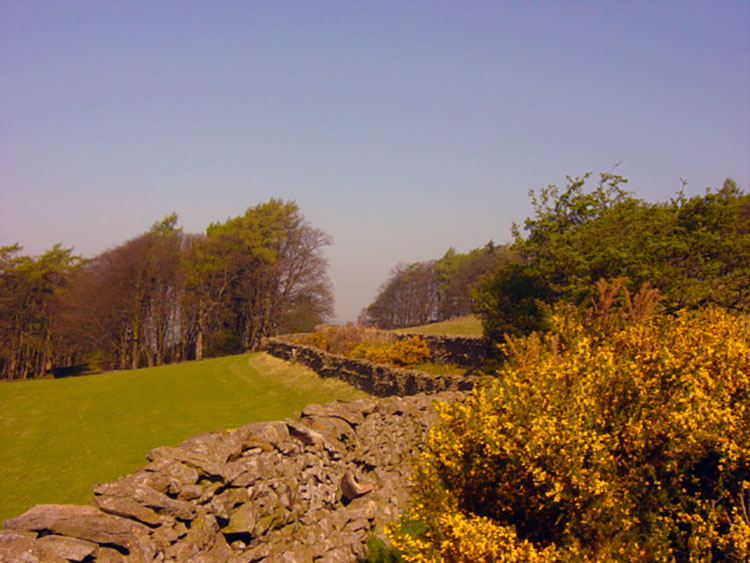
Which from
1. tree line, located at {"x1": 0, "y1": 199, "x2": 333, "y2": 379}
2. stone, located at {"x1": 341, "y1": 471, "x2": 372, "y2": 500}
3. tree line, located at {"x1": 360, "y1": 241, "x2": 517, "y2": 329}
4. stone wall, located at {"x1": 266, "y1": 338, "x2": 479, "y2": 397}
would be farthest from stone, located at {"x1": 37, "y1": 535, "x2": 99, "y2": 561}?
tree line, located at {"x1": 360, "y1": 241, "x2": 517, "y2": 329}

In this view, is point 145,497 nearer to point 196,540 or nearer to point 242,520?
point 196,540

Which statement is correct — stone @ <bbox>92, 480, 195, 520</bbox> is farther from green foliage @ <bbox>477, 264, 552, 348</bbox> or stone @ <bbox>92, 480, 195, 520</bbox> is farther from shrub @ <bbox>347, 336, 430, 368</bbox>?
green foliage @ <bbox>477, 264, 552, 348</bbox>

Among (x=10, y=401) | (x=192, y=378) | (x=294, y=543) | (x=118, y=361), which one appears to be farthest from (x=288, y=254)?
(x=294, y=543)

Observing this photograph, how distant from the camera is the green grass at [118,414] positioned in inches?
530

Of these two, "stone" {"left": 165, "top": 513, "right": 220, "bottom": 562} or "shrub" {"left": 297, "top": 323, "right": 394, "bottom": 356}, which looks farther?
"shrub" {"left": 297, "top": 323, "right": 394, "bottom": 356}

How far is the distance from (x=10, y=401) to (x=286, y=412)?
15752 mm

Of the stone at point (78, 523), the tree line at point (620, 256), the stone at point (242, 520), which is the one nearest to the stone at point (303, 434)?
the stone at point (242, 520)

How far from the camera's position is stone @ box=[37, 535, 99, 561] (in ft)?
16.0

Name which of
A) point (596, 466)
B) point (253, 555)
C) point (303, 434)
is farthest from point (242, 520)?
point (596, 466)

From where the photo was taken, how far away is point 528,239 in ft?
90.9

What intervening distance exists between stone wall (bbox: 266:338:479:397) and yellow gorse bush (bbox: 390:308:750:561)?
26.1 ft

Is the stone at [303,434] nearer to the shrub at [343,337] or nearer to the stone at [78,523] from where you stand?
the stone at [78,523]

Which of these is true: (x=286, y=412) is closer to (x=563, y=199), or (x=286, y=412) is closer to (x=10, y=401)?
(x=10, y=401)

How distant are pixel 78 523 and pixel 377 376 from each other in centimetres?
1651
